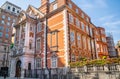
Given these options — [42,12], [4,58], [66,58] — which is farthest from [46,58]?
[4,58]

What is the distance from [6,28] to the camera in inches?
2041

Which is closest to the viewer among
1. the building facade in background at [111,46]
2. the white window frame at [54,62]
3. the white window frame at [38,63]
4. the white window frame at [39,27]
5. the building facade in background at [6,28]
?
the white window frame at [54,62]

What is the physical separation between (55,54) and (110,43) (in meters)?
39.7

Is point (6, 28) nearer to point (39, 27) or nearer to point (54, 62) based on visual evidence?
point (39, 27)

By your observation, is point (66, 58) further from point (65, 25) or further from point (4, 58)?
point (4, 58)

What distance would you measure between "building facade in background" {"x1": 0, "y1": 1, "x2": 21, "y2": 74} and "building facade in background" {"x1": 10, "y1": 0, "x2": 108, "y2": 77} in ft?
67.7

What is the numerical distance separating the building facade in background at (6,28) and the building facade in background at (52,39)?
20637mm

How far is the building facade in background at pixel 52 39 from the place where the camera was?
21016 mm

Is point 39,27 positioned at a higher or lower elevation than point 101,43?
higher

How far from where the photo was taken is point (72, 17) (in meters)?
24.2

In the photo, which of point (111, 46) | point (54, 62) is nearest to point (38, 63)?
point (54, 62)

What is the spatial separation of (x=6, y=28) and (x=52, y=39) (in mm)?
36395

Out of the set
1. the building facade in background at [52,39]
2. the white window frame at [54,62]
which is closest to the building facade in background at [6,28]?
the building facade in background at [52,39]

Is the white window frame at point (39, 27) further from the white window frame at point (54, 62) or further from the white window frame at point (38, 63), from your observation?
the white window frame at point (54, 62)
